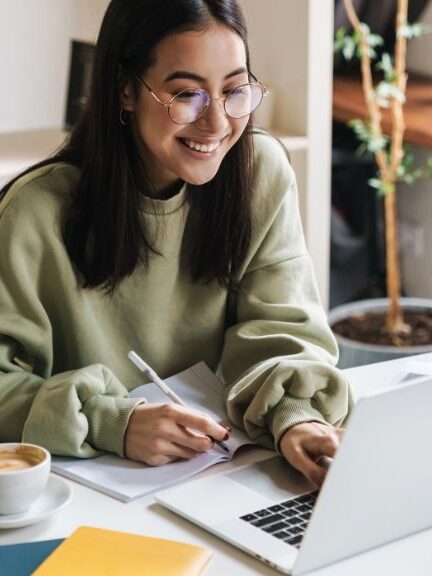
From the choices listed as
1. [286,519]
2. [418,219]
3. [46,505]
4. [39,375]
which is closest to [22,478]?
[46,505]

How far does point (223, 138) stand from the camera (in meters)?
1.60

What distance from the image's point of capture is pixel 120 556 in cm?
117

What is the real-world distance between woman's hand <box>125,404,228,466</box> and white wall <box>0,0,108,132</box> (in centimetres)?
192

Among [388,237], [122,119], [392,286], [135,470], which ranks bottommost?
[392,286]

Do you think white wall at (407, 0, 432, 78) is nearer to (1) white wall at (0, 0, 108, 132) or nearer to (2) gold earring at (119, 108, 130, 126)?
(1) white wall at (0, 0, 108, 132)

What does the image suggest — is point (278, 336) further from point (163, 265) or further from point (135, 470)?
point (135, 470)

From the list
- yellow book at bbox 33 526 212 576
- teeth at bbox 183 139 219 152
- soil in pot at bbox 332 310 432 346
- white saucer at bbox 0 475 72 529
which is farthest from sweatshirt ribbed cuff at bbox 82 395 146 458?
soil in pot at bbox 332 310 432 346

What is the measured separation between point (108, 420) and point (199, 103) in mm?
434

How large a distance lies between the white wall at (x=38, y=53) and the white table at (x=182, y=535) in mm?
2024

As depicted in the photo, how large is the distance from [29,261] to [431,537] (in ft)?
2.26

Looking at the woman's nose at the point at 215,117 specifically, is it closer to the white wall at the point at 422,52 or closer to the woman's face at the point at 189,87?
the woman's face at the point at 189,87

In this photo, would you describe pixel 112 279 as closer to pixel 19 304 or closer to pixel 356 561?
pixel 19 304

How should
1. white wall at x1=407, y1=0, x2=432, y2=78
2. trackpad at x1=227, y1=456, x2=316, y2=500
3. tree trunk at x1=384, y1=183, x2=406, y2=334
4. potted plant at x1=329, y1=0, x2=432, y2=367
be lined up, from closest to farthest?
trackpad at x1=227, y1=456, x2=316, y2=500 < potted plant at x1=329, y1=0, x2=432, y2=367 < tree trunk at x1=384, y1=183, x2=406, y2=334 < white wall at x1=407, y1=0, x2=432, y2=78

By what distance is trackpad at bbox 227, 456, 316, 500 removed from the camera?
1346 millimetres
